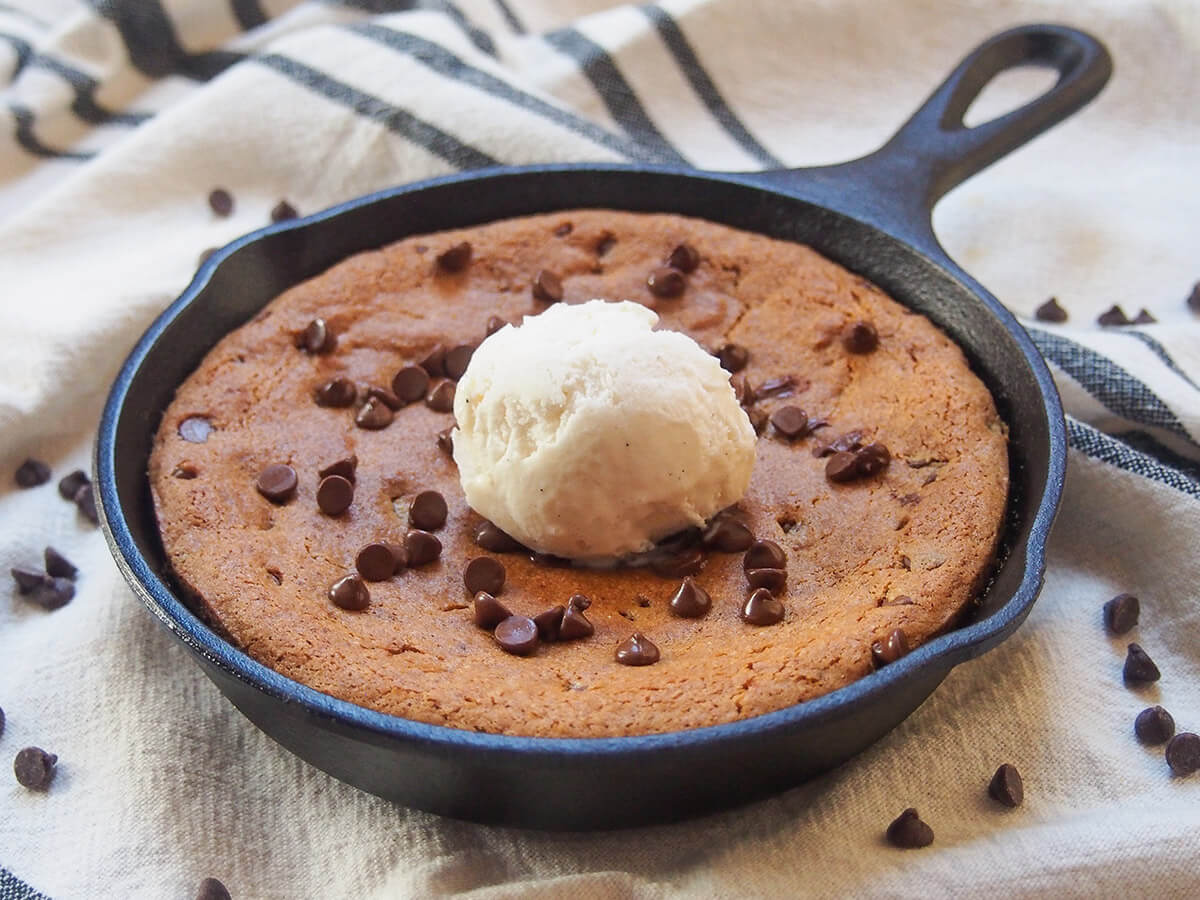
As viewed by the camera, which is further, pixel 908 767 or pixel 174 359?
pixel 174 359

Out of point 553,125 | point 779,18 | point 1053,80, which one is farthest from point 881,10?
point 553,125

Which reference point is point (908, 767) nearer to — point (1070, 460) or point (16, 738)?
point (1070, 460)

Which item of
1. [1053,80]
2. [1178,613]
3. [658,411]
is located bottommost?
[1178,613]

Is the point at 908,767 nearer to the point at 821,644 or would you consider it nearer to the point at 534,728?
the point at 821,644

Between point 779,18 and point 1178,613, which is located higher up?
point 779,18

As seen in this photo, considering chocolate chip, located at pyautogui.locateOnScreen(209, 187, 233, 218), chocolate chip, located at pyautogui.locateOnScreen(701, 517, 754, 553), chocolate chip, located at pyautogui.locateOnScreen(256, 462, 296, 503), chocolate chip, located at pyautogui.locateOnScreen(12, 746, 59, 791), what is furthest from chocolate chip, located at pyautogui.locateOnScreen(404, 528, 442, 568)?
chocolate chip, located at pyautogui.locateOnScreen(209, 187, 233, 218)

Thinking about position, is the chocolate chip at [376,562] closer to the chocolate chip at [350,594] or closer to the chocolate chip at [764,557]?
→ the chocolate chip at [350,594]

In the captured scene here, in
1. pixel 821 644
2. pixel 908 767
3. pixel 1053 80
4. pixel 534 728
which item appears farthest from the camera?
pixel 1053 80

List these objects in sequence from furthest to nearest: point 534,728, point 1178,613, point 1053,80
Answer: point 1053,80 < point 1178,613 < point 534,728

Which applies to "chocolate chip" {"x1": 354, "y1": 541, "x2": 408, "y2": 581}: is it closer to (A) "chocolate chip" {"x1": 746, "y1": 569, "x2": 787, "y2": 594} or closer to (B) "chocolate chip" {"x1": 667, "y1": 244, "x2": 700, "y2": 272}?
(A) "chocolate chip" {"x1": 746, "y1": 569, "x2": 787, "y2": 594}
